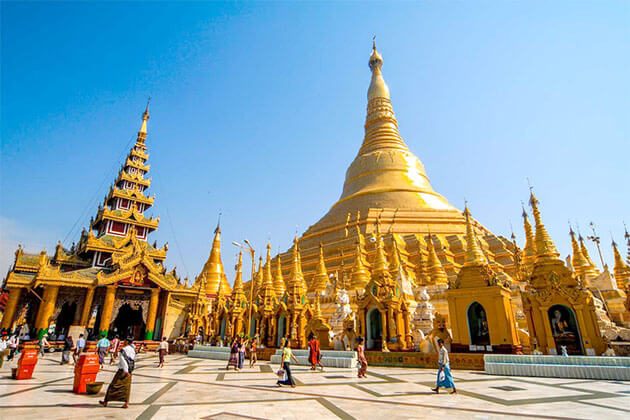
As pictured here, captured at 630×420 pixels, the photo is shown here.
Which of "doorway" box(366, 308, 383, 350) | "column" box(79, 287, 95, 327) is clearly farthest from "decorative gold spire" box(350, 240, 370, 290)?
"column" box(79, 287, 95, 327)

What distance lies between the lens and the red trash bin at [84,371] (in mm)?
7348

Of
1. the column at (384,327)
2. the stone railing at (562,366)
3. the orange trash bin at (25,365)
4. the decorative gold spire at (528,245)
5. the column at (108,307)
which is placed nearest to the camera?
the orange trash bin at (25,365)

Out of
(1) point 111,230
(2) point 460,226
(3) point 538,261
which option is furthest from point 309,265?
(3) point 538,261

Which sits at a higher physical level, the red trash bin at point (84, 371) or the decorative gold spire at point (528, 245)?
the decorative gold spire at point (528, 245)

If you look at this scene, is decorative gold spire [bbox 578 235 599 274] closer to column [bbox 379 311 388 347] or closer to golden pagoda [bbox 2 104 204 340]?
column [bbox 379 311 388 347]

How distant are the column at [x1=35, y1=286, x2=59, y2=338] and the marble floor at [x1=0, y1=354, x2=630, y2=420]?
14.3 meters

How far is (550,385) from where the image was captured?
29.4 ft

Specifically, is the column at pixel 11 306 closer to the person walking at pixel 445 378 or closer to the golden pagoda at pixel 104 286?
the golden pagoda at pixel 104 286

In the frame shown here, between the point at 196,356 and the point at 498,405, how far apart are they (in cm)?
1673

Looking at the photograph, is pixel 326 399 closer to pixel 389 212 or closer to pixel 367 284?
pixel 367 284

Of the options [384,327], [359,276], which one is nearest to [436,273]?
[359,276]

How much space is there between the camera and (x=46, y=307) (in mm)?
22234

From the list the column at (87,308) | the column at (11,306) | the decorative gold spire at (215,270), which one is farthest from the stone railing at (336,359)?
the decorative gold spire at (215,270)

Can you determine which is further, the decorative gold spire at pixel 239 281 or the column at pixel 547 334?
the decorative gold spire at pixel 239 281
